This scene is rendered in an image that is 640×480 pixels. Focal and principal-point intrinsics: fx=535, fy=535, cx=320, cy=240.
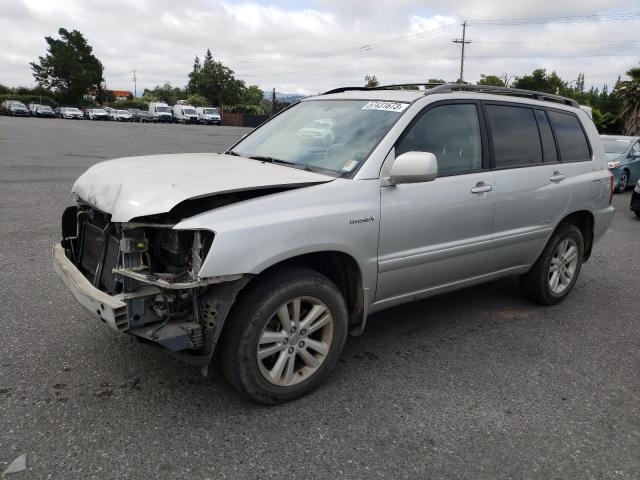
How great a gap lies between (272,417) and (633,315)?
3660 mm

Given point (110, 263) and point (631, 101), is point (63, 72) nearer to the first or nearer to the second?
point (631, 101)

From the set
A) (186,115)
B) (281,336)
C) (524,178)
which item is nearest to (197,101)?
(186,115)

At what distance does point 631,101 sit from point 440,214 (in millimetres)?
37880

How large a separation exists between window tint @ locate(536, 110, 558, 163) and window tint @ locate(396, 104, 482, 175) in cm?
92

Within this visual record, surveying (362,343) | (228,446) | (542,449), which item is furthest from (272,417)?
(542,449)

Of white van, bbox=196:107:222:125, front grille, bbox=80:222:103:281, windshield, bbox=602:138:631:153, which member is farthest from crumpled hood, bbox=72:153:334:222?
white van, bbox=196:107:222:125

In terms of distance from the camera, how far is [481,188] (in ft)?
12.9

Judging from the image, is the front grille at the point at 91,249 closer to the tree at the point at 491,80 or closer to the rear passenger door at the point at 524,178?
the rear passenger door at the point at 524,178

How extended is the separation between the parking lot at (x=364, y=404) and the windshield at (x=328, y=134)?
4.63 ft

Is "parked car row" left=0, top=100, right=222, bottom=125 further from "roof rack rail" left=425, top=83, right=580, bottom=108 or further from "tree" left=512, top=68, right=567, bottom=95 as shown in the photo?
"roof rack rail" left=425, top=83, right=580, bottom=108

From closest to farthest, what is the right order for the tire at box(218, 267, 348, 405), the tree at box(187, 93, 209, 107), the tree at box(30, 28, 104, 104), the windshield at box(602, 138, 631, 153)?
the tire at box(218, 267, 348, 405), the windshield at box(602, 138, 631, 153), the tree at box(187, 93, 209, 107), the tree at box(30, 28, 104, 104)

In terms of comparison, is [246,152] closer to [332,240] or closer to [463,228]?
[332,240]

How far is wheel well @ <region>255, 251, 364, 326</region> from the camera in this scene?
10.8 feet

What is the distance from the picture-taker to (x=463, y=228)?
151 inches
